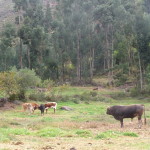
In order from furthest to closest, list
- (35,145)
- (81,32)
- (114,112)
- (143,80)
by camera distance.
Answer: (81,32) → (143,80) → (114,112) → (35,145)

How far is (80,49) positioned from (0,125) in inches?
A: 1884

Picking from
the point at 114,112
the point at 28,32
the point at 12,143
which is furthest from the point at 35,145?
the point at 28,32

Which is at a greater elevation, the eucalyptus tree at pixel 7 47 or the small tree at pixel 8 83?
the eucalyptus tree at pixel 7 47

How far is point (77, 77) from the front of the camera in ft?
216

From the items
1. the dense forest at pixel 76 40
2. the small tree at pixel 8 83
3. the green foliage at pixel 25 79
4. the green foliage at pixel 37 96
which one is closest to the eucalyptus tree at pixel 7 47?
the dense forest at pixel 76 40

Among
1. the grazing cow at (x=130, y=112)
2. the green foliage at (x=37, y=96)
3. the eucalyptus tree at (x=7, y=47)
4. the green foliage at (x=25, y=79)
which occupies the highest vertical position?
the eucalyptus tree at (x=7, y=47)

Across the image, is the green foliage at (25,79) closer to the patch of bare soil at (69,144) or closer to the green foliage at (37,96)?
the green foliage at (37,96)

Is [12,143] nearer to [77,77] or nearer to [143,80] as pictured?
[143,80]

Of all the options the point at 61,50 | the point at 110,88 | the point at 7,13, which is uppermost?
the point at 7,13

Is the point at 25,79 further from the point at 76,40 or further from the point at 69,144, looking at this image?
the point at 69,144

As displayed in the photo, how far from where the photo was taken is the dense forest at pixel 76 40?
5697 centimetres

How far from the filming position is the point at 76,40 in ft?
219

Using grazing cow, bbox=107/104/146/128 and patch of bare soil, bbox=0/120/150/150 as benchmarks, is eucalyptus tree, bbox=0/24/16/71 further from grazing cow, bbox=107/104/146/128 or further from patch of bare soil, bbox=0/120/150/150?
patch of bare soil, bbox=0/120/150/150

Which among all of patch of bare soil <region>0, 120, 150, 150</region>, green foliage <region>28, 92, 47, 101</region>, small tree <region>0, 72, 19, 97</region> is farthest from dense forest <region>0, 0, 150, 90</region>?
patch of bare soil <region>0, 120, 150, 150</region>
